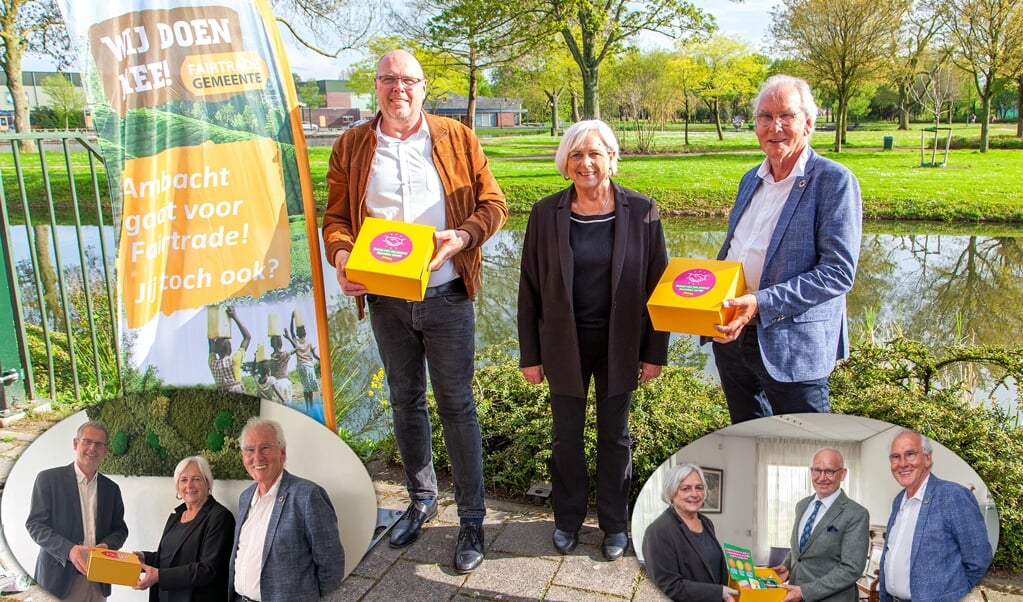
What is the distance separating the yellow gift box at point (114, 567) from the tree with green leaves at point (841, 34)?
12019 mm

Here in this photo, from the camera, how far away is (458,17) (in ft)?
38.3

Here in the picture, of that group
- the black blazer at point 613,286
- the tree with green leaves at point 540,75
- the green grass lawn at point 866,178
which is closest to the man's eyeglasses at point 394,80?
the black blazer at point 613,286

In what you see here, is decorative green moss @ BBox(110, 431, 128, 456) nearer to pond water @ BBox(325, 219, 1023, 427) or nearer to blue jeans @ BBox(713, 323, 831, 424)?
blue jeans @ BBox(713, 323, 831, 424)

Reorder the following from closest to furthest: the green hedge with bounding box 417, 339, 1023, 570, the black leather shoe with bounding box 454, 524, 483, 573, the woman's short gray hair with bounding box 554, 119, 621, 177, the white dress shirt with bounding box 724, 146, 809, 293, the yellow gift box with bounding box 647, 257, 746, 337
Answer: the yellow gift box with bounding box 647, 257, 746, 337
the white dress shirt with bounding box 724, 146, 809, 293
the woman's short gray hair with bounding box 554, 119, 621, 177
the black leather shoe with bounding box 454, 524, 483, 573
the green hedge with bounding box 417, 339, 1023, 570

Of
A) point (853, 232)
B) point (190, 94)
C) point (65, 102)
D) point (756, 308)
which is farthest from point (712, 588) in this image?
point (65, 102)

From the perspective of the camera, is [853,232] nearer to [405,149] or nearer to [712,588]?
[712,588]

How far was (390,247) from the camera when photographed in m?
2.22

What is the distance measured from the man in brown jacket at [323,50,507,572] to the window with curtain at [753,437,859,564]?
118cm

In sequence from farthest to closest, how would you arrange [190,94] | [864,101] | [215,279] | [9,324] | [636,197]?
1. [864,101]
2. [9,324]
3. [215,279]
4. [190,94]
5. [636,197]

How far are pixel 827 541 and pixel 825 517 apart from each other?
0.06 meters

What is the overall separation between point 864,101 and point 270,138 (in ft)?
65.7

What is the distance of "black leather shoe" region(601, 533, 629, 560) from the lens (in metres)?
2.69

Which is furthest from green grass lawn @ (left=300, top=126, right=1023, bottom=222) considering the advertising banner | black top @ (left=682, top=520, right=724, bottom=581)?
black top @ (left=682, top=520, right=724, bottom=581)

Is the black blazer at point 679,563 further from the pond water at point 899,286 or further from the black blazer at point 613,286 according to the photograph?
the pond water at point 899,286
